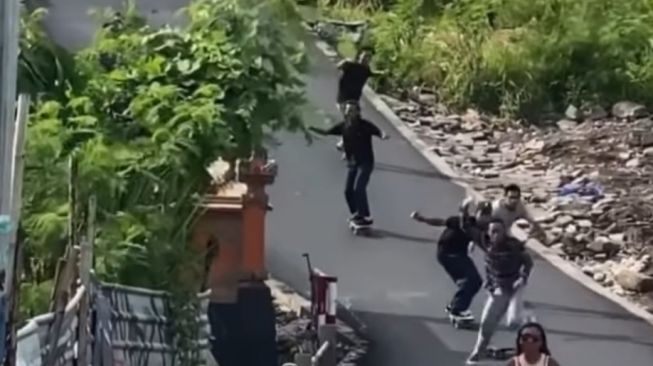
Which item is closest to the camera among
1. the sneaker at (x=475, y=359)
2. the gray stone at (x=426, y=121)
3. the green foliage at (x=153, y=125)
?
the green foliage at (x=153, y=125)

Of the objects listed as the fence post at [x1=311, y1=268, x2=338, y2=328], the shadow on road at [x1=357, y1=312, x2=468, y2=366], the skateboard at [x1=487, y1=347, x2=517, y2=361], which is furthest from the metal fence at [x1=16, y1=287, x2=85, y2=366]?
the skateboard at [x1=487, y1=347, x2=517, y2=361]

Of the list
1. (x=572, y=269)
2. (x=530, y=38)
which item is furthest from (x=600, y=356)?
(x=530, y=38)

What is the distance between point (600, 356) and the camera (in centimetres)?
1489

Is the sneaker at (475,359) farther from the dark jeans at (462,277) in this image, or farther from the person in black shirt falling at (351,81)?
the person in black shirt falling at (351,81)

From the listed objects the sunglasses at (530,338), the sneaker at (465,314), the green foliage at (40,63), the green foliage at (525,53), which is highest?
the green foliage at (525,53)

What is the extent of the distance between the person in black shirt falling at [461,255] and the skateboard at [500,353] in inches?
31.3

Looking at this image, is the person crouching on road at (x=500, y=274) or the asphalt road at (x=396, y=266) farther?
the asphalt road at (x=396, y=266)

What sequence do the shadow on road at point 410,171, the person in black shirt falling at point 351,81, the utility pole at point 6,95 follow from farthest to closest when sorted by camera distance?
the shadow on road at point 410,171 → the person in black shirt falling at point 351,81 → the utility pole at point 6,95

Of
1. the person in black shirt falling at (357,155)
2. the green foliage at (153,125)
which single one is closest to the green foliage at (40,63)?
the green foliage at (153,125)

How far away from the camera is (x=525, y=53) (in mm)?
24125

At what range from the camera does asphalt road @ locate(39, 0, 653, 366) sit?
14.9m

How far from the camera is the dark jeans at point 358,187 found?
17.6 meters

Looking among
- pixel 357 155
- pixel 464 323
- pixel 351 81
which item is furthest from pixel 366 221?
pixel 464 323

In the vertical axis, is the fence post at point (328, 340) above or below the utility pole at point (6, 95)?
below
